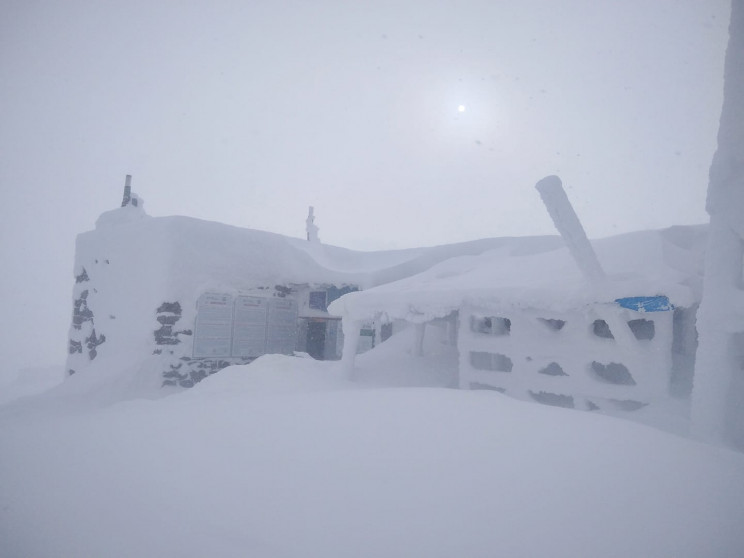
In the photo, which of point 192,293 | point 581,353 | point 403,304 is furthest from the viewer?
point 192,293

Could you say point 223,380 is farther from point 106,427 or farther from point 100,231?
point 100,231

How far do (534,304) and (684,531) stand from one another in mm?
3639

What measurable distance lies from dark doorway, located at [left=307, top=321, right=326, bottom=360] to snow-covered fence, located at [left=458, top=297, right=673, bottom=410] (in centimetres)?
668

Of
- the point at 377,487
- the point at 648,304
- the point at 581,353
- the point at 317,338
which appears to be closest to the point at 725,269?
the point at 648,304

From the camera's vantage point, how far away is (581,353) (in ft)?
16.0


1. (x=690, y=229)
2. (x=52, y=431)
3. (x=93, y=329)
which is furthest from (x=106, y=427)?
(x=93, y=329)

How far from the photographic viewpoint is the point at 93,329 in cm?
1015

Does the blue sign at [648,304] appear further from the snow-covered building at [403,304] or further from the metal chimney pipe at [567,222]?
the metal chimney pipe at [567,222]

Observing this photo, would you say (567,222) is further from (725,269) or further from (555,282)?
(725,269)

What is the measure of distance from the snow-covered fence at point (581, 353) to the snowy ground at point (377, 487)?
6.53 ft

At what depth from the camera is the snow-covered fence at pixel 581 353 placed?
173 inches

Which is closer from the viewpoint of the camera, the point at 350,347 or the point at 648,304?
the point at 648,304

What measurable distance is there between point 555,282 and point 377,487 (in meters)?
4.07

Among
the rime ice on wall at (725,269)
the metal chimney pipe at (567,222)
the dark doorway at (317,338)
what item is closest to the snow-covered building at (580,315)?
the metal chimney pipe at (567,222)
